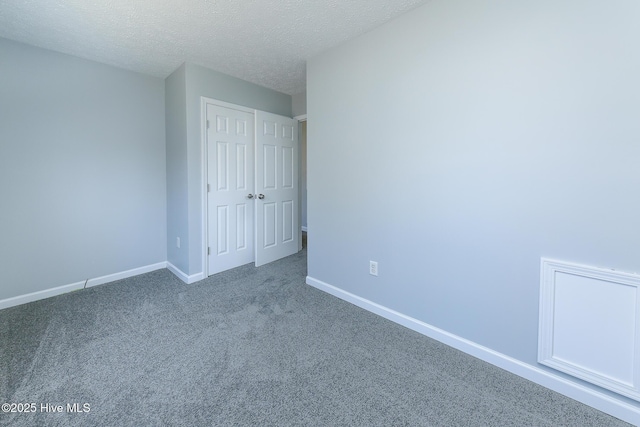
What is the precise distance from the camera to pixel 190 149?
2.86 meters

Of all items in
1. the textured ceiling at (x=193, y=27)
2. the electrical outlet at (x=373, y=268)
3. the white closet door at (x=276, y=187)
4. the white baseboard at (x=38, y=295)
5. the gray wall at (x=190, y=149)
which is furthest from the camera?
the white closet door at (x=276, y=187)

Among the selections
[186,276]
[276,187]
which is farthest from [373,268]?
[186,276]

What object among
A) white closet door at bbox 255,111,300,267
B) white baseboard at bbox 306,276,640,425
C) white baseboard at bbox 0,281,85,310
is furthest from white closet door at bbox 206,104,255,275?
white baseboard at bbox 306,276,640,425

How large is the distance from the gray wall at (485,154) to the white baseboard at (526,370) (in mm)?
50

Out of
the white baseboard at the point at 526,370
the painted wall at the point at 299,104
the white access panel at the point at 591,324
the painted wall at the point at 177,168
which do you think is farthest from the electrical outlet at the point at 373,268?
the painted wall at the point at 299,104

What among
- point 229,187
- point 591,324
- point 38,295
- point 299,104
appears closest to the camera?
point 591,324

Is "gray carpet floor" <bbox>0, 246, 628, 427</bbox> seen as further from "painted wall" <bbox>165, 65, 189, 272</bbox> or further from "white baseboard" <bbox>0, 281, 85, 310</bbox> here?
"painted wall" <bbox>165, 65, 189, 272</bbox>

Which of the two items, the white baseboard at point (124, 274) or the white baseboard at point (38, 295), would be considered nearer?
the white baseboard at point (38, 295)

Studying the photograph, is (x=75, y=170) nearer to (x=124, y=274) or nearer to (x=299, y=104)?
(x=124, y=274)

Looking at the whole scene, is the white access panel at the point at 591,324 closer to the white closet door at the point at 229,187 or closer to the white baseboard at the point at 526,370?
the white baseboard at the point at 526,370

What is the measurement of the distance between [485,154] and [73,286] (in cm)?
388

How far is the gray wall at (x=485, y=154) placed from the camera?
1272 mm

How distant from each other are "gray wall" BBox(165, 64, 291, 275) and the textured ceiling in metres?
0.22

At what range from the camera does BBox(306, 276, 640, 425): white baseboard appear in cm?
128
